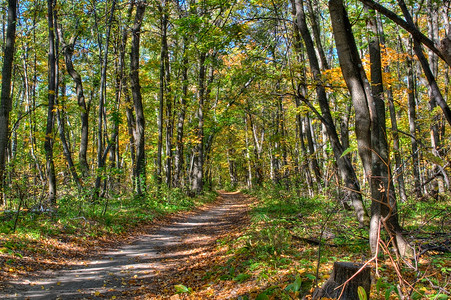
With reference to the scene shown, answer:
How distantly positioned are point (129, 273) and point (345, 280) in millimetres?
4410

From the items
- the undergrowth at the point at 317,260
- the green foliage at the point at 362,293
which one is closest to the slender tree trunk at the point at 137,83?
the undergrowth at the point at 317,260

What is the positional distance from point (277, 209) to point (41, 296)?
8514 millimetres

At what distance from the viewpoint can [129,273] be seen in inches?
230

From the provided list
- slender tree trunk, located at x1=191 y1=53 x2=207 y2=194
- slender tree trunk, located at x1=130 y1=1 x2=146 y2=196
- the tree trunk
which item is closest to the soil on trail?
the tree trunk

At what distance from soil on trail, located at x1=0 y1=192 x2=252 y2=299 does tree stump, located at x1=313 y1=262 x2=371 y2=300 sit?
285cm

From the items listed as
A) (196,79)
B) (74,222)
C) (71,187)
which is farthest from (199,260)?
(196,79)

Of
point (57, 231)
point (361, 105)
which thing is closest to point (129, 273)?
point (57, 231)

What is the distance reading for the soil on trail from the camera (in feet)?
15.5

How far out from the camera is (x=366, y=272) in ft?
9.55

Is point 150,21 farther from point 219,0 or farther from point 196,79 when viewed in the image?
point 219,0

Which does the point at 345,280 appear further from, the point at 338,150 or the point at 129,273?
the point at 129,273

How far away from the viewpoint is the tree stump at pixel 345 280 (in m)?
2.86

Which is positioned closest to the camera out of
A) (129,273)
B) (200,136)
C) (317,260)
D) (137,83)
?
(317,260)

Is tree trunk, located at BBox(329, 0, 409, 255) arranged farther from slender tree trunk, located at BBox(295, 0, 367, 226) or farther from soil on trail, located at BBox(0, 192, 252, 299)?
soil on trail, located at BBox(0, 192, 252, 299)
